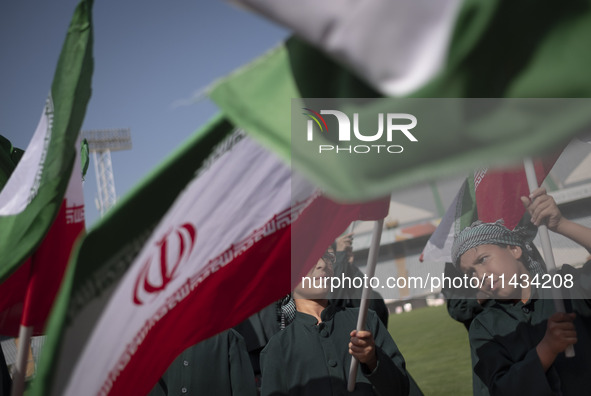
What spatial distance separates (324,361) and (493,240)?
3.28 ft

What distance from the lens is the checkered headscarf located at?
3072mm

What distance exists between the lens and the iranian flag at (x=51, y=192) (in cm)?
229

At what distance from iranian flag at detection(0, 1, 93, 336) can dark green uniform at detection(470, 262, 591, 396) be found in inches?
75.6

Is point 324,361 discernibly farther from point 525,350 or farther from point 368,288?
point 525,350

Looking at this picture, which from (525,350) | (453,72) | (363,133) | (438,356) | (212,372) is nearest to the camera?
(453,72)

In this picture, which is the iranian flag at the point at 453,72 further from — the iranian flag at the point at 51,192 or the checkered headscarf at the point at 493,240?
the checkered headscarf at the point at 493,240

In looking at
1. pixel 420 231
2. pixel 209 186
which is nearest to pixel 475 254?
pixel 209 186

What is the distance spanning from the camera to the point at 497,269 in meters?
3.01

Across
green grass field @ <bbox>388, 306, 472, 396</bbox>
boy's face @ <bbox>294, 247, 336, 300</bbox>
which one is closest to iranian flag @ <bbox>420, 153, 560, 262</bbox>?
boy's face @ <bbox>294, 247, 336, 300</bbox>

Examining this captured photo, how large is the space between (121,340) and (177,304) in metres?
0.24

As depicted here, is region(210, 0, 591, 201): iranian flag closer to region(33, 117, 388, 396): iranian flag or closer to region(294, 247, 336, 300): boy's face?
region(33, 117, 388, 396): iranian flag

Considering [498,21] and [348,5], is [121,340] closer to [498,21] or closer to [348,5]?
[348,5]

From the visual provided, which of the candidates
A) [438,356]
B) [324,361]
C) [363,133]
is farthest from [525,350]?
[438,356]

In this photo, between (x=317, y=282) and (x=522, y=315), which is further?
(x=317, y=282)
